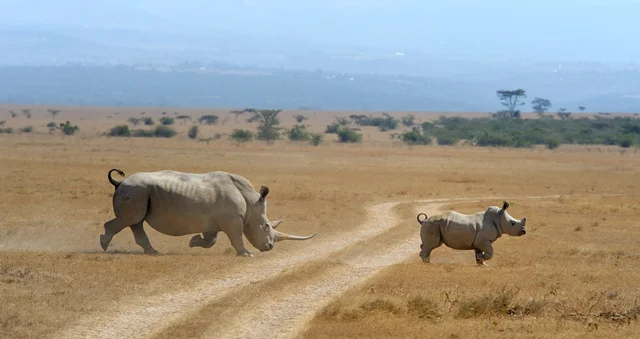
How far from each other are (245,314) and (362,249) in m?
Result: 8.00

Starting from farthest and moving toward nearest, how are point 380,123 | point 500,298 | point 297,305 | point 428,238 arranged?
point 380,123, point 428,238, point 500,298, point 297,305

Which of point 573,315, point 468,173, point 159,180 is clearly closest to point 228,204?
point 159,180

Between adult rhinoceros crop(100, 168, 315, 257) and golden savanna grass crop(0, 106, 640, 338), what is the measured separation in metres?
0.60

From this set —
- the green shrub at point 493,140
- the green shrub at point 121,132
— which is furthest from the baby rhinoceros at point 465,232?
the green shrub at point 121,132

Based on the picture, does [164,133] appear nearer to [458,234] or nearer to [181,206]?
[181,206]

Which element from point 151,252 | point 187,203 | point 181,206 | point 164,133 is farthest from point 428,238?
point 164,133

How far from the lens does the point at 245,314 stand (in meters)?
12.9

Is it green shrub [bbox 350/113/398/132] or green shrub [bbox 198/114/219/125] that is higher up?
green shrub [bbox 350/113/398/132]

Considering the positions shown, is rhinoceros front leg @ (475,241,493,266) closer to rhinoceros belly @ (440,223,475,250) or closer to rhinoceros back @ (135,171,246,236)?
rhinoceros belly @ (440,223,475,250)

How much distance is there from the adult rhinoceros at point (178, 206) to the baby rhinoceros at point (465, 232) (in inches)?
138

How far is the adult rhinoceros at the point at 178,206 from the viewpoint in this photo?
61.7 ft

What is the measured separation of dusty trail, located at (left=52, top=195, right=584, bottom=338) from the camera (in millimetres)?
11875

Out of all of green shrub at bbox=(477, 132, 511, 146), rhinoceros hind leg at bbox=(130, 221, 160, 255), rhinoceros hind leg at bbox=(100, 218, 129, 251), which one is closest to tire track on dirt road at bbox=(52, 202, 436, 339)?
rhinoceros hind leg at bbox=(130, 221, 160, 255)

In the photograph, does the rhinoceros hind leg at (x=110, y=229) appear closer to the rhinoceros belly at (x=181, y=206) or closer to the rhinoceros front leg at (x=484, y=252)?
the rhinoceros belly at (x=181, y=206)
